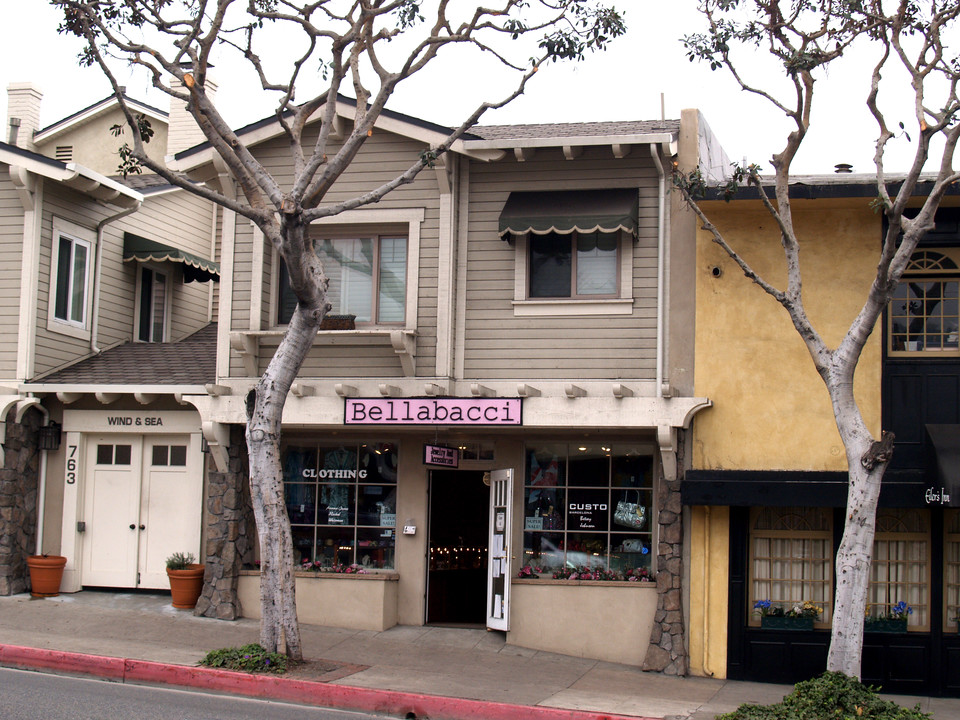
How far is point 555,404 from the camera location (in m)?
13.6

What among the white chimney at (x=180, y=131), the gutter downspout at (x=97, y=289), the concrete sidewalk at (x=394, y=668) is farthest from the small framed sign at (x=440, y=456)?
the white chimney at (x=180, y=131)

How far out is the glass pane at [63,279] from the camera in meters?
16.8

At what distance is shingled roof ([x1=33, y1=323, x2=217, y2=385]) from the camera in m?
16.0

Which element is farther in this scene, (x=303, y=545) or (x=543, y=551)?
(x=303, y=545)

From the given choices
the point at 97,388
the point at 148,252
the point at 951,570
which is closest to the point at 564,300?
the point at 951,570

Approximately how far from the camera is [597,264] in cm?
1419

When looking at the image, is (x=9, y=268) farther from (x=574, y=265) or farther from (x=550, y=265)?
(x=574, y=265)

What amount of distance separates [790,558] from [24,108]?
16.7m

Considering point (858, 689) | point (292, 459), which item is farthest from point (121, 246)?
point (858, 689)

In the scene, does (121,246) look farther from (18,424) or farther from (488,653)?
(488,653)

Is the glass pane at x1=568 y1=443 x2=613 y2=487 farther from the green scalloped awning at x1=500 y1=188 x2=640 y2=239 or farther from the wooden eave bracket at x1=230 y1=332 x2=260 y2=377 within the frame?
the wooden eave bracket at x1=230 y1=332 x2=260 y2=377

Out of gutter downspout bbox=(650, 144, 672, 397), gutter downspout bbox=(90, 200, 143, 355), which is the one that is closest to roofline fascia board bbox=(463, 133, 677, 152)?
gutter downspout bbox=(650, 144, 672, 397)

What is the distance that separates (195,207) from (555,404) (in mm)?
10499

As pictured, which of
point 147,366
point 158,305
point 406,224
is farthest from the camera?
point 158,305
